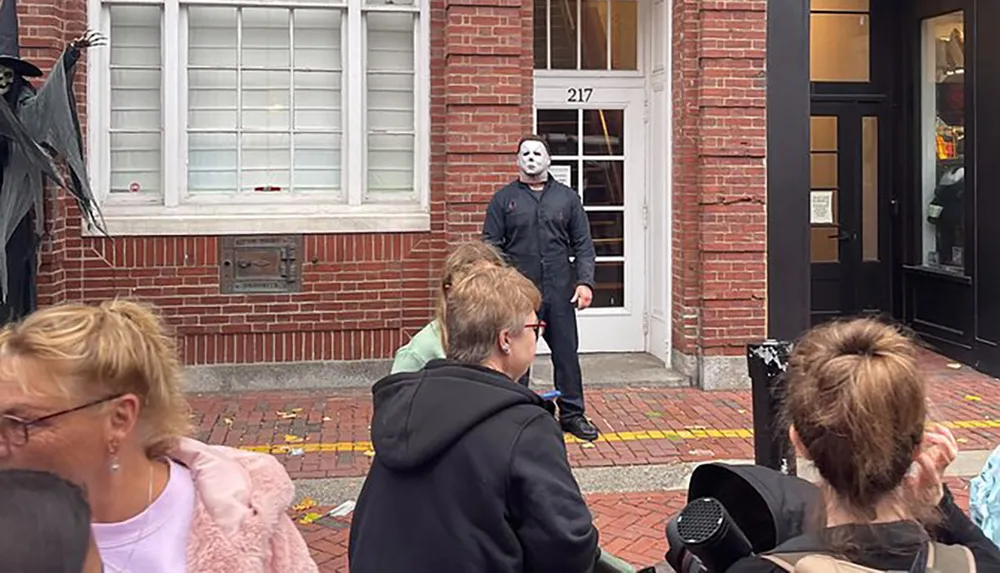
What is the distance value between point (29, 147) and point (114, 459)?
110 inches

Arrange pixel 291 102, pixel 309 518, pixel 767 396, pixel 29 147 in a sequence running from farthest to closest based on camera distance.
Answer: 1. pixel 291 102
2. pixel 309 518
3. pixel 767 396
4. pixel 29 147

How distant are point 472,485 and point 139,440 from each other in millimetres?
792

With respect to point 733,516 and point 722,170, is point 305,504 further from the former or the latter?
point 722,170

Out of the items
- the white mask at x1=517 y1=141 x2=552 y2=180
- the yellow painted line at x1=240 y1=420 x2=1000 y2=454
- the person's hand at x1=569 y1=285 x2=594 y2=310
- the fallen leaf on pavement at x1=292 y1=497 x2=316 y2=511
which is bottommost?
the fallen leaf on pavement at x1=292 y1=497 x2=316 y2=511

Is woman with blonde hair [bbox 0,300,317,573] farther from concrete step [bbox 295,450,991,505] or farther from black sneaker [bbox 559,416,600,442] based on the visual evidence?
black sneaker [bbox 559,416,600,442]

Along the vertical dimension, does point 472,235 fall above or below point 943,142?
below

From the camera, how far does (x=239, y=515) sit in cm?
202

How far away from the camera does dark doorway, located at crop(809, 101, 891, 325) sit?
35.1ft

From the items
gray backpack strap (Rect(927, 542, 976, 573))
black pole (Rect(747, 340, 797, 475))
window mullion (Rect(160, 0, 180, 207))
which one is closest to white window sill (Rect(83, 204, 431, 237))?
window mullion (Rect(160, 0, 180, 207))

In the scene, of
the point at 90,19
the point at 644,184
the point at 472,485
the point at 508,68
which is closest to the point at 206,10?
the point at 90,19

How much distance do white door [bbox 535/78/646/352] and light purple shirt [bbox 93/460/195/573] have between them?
7.11m

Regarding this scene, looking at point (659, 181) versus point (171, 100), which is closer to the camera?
point (171, 100)

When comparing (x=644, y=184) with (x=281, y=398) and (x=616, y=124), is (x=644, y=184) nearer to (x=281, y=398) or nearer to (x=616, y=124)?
(x=616, y=124)

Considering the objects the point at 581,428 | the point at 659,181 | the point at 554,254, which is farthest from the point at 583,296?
the point at 659,181
